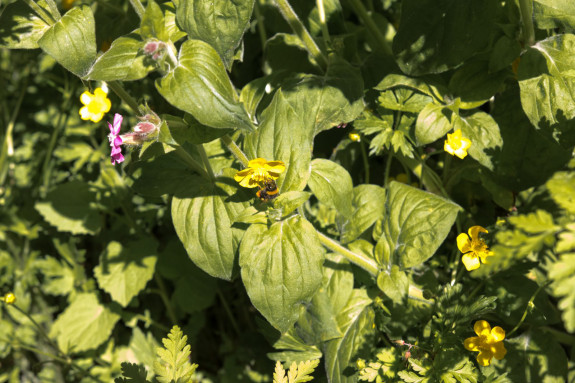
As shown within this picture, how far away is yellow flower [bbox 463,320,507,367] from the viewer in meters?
1.67

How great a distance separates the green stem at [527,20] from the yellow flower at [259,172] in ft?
3.41

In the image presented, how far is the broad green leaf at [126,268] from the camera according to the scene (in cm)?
243

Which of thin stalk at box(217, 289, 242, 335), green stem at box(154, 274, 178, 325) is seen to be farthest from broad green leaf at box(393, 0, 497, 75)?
green stem at box(154, 274, 178, 325)

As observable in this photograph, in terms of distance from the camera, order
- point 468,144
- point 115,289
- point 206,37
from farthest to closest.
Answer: point 115,289
point 468,144
point 206,37

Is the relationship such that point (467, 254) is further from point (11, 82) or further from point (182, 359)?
point (11, 82)

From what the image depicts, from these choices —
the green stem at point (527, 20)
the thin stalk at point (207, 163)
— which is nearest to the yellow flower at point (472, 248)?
the green stem at point (527, 20)

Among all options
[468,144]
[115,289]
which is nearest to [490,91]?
[468,144]

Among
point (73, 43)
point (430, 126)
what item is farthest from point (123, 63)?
point (430, 126)

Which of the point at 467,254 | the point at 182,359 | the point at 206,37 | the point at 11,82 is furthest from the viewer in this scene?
the point at 11,82

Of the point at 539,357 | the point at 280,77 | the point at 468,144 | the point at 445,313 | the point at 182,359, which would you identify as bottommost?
the point at 539,357

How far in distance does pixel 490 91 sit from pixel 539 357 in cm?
100

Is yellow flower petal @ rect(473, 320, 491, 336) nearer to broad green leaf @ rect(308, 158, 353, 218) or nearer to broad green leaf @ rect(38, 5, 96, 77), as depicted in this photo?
broad green leaf @ rect(308, 158, 353, 218)

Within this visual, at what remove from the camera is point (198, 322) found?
267cm

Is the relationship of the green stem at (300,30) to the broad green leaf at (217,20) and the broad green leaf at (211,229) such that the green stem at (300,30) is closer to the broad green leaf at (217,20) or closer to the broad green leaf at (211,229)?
the broad green leaf at (217,20)
